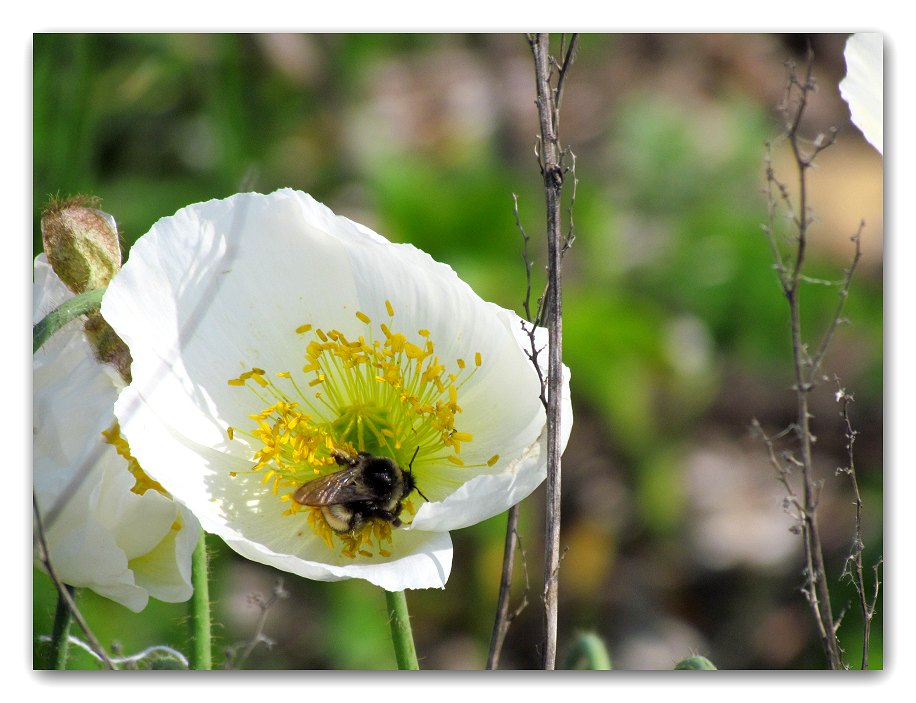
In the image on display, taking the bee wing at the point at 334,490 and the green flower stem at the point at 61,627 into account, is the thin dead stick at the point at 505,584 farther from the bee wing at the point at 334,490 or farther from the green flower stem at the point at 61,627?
the green flower stem at the point at 61,627

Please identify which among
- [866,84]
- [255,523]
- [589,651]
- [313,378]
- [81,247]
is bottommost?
[589,651]

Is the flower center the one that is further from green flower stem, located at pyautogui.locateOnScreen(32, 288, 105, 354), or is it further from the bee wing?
green flower stem, located at pyautogui.locateOnScreen(32, 288, 105, 354)

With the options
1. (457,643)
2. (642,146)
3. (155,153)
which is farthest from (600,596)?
(155,153)

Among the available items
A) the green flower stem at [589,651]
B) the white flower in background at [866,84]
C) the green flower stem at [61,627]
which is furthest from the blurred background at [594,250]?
the green flower stem at [61,627]

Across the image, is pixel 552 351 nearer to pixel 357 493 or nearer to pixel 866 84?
pixel 357 493

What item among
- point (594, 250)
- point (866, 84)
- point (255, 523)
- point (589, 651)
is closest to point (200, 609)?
point (255, 523)

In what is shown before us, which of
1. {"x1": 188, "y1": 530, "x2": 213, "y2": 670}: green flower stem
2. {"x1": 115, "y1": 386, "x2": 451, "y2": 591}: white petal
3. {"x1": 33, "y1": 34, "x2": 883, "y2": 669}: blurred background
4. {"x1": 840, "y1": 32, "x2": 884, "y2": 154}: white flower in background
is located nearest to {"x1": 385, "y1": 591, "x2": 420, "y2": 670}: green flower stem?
{"x1": 115, "y1": 386, "x2": 451, "y2": 591}: white petal
